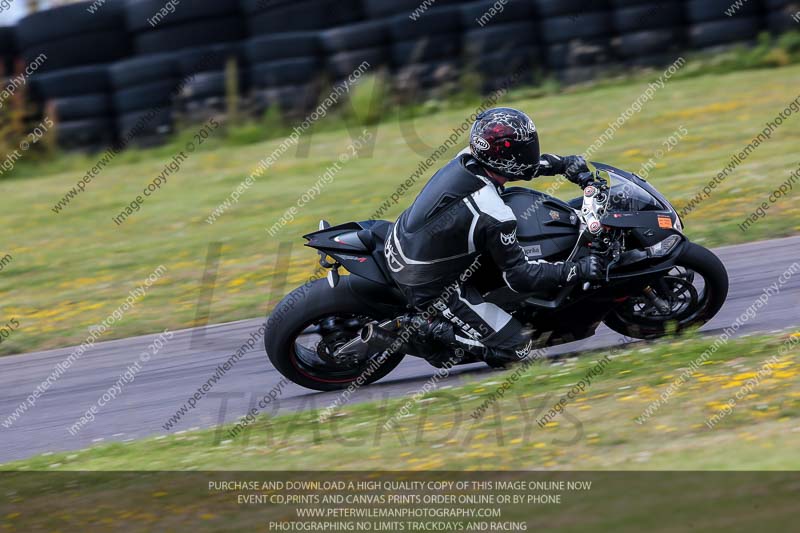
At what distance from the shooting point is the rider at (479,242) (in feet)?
20.8

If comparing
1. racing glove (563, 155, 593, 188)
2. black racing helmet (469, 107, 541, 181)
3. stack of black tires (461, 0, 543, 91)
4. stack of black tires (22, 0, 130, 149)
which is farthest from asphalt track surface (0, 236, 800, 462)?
stack of black tires (22, 0, 130, 149)

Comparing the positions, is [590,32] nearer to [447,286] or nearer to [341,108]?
[341,108]

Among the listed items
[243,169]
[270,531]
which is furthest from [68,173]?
[270,531]

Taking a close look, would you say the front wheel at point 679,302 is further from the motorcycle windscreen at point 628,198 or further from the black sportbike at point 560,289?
the motorcycle windscreen at point 628,198

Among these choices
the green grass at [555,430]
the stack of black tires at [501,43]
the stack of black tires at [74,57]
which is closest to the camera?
the green grass at [555,430]

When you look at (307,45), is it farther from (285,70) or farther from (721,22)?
(721,22)

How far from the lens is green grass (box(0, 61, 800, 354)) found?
1016cm

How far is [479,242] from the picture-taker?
6.42m

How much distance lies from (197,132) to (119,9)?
7.43 ft

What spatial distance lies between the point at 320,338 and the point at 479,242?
138 cm

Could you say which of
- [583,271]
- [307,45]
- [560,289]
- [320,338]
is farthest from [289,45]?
[583,271]

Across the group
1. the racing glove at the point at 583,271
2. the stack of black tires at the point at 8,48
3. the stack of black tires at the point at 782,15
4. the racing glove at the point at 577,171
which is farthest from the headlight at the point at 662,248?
the stack of black tires at the point at 8,48

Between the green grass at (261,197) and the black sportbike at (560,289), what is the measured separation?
9.11 ft

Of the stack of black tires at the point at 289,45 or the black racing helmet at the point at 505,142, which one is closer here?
the black racing helmet at the point at 505,142
